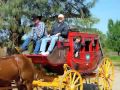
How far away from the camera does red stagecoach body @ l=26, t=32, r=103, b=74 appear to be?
1062 centimetres

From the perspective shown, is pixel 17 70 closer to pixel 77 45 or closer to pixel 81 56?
pixel 77 45

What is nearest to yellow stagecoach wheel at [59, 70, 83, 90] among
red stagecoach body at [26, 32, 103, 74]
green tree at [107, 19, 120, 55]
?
red stagecoach body at [26, 32, 103, 74]

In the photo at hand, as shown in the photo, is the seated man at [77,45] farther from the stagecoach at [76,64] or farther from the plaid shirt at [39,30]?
the plaid shirt at [39,30]

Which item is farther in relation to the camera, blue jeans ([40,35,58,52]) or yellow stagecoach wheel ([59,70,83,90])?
blue jeans ([40,35,58,52])

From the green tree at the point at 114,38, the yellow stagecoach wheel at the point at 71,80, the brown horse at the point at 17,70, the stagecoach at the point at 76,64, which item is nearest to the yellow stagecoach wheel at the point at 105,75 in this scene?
the stagecoach at the point at 76,64

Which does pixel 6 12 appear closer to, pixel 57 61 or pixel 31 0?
pixel 31 0

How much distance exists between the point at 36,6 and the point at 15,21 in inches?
64.2

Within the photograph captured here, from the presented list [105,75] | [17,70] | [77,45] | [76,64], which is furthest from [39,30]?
[105,75]

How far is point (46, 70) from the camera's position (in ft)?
37.7

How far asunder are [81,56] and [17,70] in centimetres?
234

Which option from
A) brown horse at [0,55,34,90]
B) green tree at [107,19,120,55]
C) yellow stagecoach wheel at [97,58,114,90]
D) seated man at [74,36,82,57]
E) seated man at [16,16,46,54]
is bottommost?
green tree at [107,19,120,55]

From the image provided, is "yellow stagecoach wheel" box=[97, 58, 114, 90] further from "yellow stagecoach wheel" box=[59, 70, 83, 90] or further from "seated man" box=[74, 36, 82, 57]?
"yellow stagecoach wheel" box=[59, 70, 83, 90]

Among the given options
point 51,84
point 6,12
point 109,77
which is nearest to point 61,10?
point 6,12

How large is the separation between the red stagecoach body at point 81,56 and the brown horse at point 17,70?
65cm
